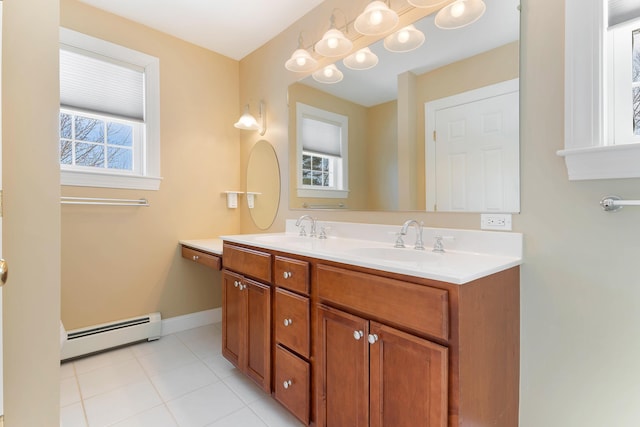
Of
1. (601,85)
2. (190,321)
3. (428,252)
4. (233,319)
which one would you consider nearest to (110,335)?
(190,321)

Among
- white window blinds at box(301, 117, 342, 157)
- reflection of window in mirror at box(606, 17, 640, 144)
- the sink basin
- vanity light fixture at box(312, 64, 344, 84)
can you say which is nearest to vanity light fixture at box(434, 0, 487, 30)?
reflection of window in mirror at box(606, 17, 640, 144)

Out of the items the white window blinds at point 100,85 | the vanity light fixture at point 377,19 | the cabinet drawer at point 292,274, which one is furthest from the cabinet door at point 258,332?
the white window blinds at point 100,85

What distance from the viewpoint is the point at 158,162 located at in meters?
2.59

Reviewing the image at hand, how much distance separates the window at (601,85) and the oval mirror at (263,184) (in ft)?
6.54


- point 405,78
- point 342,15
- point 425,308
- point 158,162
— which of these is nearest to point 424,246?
point 425,308

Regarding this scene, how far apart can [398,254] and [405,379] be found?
0.62 meters

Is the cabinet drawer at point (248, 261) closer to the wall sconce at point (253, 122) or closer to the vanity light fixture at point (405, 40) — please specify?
the wall sconce at point (253, 122)

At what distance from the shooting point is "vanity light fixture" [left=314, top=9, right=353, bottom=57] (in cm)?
188

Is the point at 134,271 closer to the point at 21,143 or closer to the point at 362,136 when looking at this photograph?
the point at 21,143

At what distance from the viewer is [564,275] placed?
121cm

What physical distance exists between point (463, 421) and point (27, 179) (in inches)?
68.1

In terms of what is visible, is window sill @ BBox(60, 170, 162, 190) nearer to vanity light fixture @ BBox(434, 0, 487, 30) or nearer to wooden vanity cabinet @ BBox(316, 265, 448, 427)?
wooden vanity cabinet @ BBox(316, 265, 448, 427)

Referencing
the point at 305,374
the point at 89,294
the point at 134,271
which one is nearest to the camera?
the point at 305,374

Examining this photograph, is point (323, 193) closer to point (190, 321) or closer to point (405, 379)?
point (405, 379)
